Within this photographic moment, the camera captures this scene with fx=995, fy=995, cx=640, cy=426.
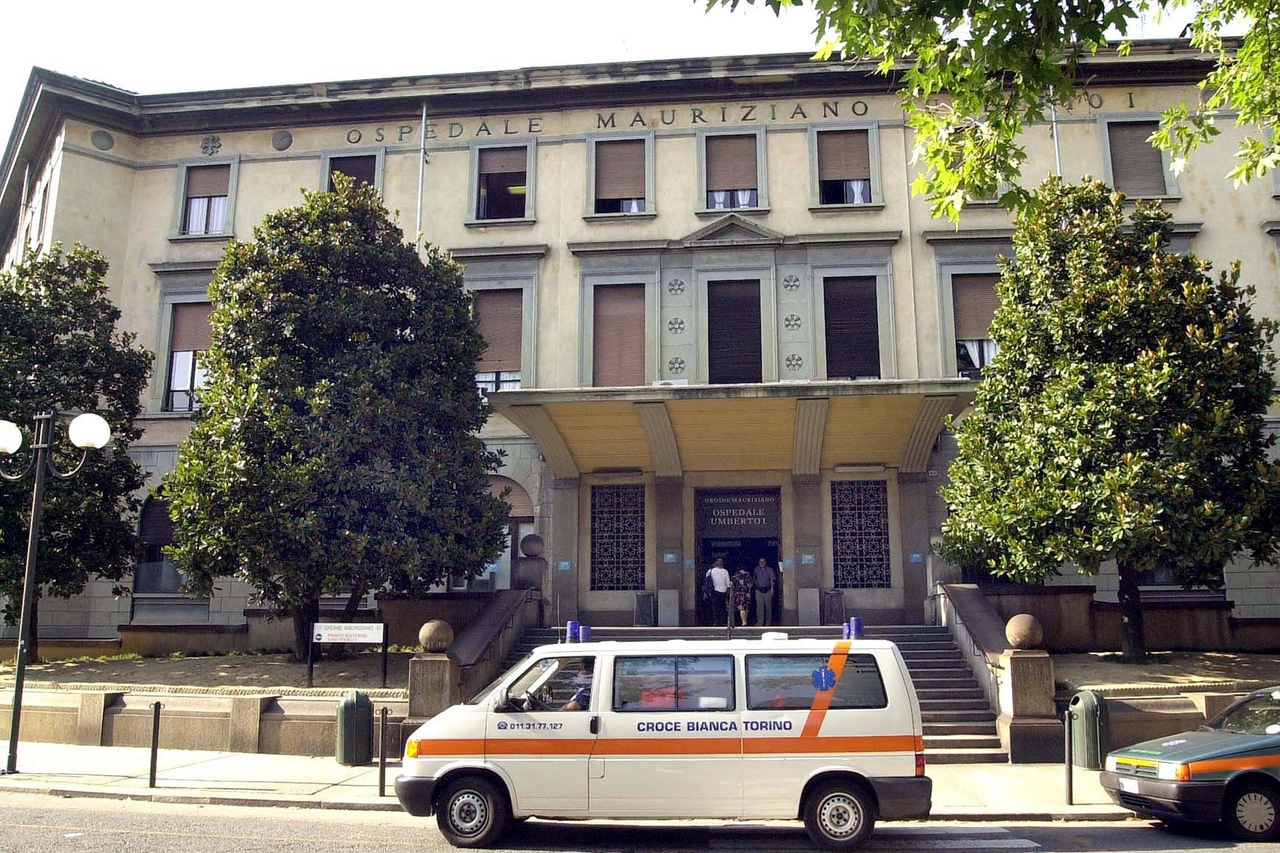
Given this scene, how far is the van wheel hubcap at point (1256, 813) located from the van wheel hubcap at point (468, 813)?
6780 millimetres

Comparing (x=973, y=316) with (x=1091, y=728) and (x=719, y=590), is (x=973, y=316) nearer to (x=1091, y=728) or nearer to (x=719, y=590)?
(x=719, y=590)

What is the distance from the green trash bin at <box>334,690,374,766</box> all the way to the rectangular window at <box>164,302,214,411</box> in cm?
1227

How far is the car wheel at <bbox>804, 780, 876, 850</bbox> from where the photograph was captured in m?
8.74

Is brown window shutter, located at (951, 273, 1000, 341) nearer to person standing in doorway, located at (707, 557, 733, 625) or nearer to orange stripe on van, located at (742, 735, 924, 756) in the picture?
person standing in doorway, located at (707, 557, 733, 625)

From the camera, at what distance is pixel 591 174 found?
22438mm

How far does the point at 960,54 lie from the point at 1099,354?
25.3ft

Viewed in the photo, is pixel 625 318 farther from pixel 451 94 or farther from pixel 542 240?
pixel 451 94

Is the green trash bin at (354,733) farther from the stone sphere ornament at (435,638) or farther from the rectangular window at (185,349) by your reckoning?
the rectangular window at (185,349)

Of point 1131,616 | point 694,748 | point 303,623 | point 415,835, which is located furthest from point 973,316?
point 415,835

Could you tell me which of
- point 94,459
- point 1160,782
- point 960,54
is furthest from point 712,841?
point 94,459

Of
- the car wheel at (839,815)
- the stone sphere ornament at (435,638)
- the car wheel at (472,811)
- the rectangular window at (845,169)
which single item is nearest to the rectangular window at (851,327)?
the rectangular window at (845,169)

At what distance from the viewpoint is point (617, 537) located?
21.1 m

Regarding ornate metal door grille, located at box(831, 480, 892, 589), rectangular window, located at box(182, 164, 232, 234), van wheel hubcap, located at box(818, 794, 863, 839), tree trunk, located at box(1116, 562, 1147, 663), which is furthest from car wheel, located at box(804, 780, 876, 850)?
rectangular window, located at box(182, 164, 232, 234)

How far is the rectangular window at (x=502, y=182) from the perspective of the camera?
2283 cm
